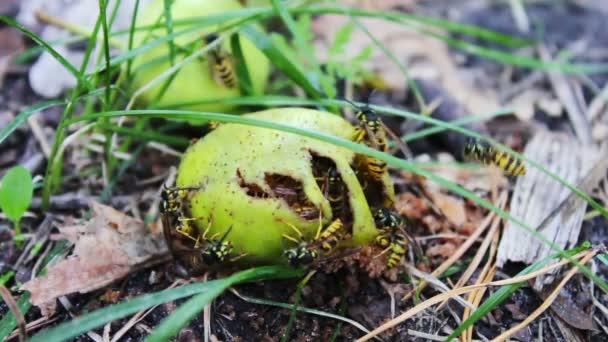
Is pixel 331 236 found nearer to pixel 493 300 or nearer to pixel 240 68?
pixel 493 300

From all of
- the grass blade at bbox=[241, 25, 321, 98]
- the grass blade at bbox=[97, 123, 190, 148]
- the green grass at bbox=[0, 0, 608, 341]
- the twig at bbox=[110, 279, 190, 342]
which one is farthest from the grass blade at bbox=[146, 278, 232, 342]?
the grass blade at bbox=[241, 25, 321, 98]

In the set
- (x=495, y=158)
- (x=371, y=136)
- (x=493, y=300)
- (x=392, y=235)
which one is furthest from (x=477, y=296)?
(x=371, y=136)

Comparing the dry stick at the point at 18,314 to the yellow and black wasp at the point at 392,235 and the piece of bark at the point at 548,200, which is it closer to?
the yellow and black wasp at the point at 392,235

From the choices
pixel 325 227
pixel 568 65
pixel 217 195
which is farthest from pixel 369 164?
pixel 568 65

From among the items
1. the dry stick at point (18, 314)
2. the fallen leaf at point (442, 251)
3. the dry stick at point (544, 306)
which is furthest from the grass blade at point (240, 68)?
the dry stick at point (544, 306)

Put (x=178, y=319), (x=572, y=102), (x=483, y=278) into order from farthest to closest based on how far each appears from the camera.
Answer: (x=572, y=102), (x=483, y=278), (x=178, y=319)

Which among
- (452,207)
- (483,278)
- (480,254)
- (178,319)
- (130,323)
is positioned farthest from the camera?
(452,207)

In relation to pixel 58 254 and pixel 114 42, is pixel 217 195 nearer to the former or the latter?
pixel 58 254
